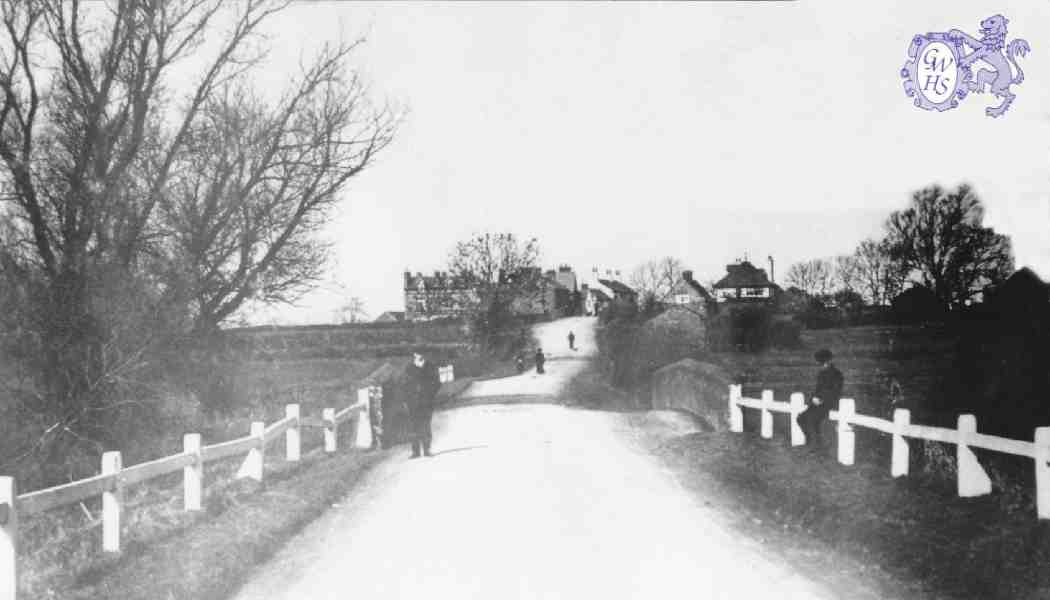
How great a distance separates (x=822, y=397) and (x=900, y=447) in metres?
2.26

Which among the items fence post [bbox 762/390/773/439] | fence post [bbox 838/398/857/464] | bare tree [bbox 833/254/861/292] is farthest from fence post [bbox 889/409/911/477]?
bare tree [bbox 833/254/861/292]

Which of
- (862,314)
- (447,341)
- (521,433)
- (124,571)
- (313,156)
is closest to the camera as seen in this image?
(124,571)

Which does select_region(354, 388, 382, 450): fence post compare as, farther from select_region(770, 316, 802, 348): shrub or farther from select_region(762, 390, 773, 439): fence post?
select_region(770, 316, 802, 348): shrub

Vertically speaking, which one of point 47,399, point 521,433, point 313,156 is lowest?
point 521,433

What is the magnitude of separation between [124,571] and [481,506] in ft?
10.8

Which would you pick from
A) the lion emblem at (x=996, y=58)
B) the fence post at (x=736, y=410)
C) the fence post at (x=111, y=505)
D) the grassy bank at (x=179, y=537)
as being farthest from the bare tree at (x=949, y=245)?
the fence post at (x=111, y=505)

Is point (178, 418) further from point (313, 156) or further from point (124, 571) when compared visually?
point (124, 571)

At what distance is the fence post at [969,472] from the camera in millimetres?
8070

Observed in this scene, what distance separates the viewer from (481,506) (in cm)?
888

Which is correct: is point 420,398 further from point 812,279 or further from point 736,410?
point 812,279

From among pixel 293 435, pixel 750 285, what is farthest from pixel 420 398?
pixel 750 285

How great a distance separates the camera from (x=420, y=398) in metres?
13.2

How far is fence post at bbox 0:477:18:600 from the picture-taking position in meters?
5.51

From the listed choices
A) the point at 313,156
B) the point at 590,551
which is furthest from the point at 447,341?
the point at 590,551
